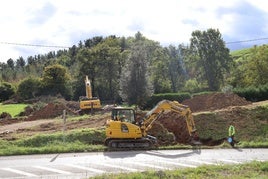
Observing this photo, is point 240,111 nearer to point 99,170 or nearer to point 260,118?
point 260,118

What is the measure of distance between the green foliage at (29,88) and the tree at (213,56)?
2862cm

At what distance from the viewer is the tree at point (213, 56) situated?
2783 inches

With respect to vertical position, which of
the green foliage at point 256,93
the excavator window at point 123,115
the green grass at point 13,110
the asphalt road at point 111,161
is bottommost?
the asphalt road at point 111,161

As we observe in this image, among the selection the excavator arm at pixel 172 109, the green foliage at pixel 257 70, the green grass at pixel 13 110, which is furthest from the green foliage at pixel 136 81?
the excavator arm at pixel 172 109

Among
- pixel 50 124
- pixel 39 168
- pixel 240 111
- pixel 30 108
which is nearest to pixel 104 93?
pixel 30 108

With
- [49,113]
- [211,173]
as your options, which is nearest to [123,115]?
[211,173]

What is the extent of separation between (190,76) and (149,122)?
72143 mm

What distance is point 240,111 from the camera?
2816cm

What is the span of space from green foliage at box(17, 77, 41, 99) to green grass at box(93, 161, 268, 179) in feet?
210

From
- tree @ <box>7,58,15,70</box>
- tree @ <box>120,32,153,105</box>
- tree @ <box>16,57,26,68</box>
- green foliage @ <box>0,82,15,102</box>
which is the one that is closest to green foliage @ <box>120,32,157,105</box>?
tree @ <box>120,32,153,105</box>

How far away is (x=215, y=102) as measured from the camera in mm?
36906

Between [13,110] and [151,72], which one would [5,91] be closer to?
[13,110]

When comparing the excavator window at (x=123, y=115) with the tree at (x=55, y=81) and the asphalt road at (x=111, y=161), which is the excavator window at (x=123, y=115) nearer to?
the asphalt road at (x=111, y=161)

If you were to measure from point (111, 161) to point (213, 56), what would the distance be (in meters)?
55.1
